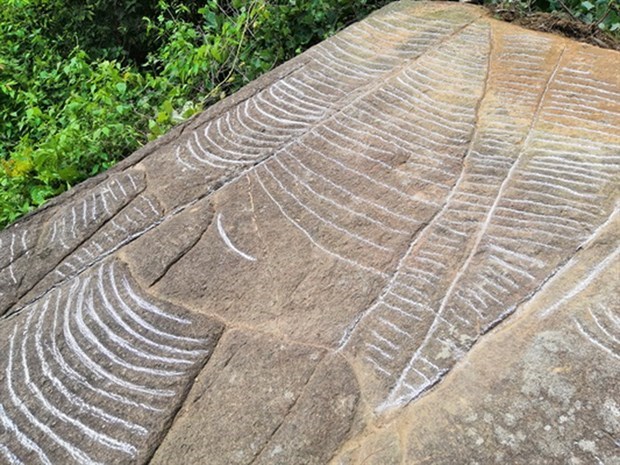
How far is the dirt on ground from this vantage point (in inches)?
111

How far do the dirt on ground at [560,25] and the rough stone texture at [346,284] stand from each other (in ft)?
0.75

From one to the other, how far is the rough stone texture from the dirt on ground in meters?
0.23

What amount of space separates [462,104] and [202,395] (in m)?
1.53

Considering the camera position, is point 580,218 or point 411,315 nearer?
point 411,315

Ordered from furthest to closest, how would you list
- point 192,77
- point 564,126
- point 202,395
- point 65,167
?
point 192,77, point 65,167, point 564,126, point 202,395

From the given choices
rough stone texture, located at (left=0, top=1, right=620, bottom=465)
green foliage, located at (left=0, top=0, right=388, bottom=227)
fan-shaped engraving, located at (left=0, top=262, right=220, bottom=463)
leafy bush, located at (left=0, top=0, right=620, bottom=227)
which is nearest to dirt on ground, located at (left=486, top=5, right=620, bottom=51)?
leafy bush, located at (left=0, top=0, right=620, bottom=227)

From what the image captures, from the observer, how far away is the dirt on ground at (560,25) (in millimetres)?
2814

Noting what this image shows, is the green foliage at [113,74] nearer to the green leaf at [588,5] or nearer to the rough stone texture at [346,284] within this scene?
the rough stone texture at [346,284]

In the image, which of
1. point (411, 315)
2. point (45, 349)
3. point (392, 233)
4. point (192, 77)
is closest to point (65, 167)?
point (192, 77)

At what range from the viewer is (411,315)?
1659 mm

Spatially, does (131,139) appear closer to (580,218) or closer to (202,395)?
(202,395)

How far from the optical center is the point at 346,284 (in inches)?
70.3

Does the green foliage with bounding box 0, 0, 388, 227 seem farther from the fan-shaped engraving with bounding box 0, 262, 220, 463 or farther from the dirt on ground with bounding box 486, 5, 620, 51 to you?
the fan-shaped engraving with bounding box 0, 262, 220, 463

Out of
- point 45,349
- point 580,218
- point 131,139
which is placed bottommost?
point 131,139
